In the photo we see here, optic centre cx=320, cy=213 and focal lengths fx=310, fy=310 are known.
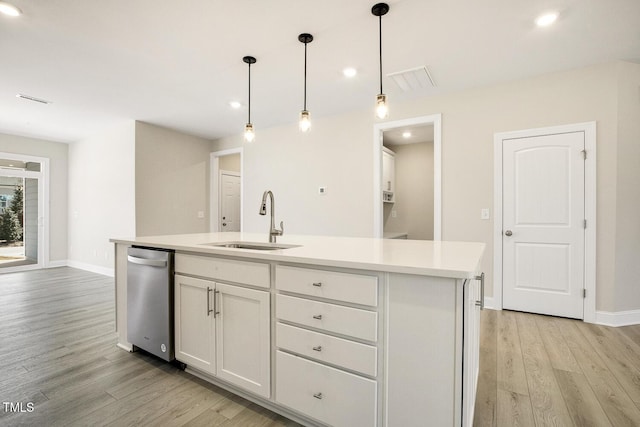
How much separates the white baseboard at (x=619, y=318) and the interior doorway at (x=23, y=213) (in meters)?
8.53

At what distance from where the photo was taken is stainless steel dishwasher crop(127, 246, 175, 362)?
2.09 meters

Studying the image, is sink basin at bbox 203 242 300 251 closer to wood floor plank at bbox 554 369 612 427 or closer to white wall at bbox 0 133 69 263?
wood floor plank at bbox 554 369 612 427

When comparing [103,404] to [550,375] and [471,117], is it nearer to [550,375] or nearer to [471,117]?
[550,375]

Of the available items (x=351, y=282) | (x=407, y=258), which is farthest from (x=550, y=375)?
(x=351, y=282)

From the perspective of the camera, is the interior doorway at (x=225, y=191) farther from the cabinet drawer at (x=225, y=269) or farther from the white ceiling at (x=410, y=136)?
the cabinet drawer at (x=225, y=269)

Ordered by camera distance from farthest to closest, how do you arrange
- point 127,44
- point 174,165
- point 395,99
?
point 174,165 < point 395,99 < point 127,44

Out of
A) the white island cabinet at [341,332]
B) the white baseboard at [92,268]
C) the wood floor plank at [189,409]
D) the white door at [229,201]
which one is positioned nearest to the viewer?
the white island cabinet at [341,332]

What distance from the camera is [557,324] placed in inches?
118

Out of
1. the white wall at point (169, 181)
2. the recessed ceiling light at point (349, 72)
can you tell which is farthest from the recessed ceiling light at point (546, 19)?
the white wall at point (169, 181)

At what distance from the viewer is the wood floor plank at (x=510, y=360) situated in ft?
6.37

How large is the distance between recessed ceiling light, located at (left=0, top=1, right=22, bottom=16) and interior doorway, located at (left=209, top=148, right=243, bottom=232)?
3.42m

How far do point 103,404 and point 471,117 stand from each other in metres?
4.09

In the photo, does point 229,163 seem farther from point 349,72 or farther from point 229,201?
point 349,72

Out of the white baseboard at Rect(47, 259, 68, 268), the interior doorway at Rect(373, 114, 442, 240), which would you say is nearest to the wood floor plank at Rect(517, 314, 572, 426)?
the interior doorway at Rect(373, 114, 442, 240)
